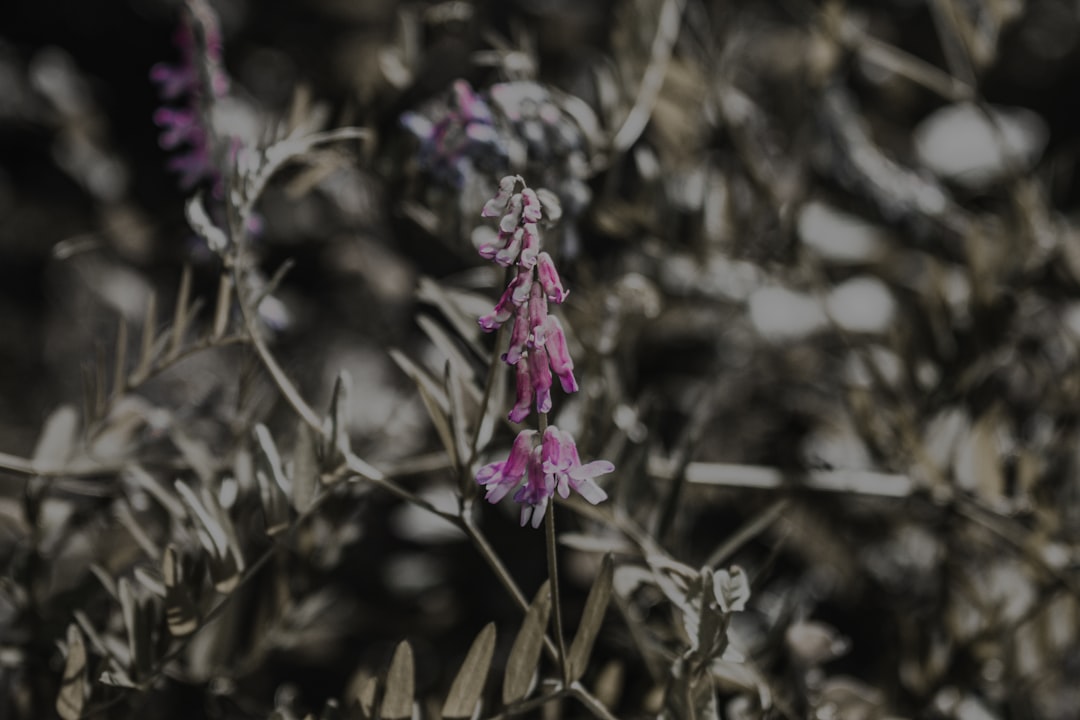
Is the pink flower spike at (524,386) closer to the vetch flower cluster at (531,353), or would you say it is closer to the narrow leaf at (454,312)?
the vetch flower cluster at (531,353)

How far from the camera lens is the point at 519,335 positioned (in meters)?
0.57

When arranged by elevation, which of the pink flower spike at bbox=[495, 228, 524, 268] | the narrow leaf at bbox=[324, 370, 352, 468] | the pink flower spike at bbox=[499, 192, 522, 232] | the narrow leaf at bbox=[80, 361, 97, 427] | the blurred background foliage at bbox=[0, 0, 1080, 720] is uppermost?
the pink flower spike at bbox=[499, 192, 522, 232]

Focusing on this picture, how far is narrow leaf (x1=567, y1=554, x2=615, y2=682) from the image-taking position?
0.62m

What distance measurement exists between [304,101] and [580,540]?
1.18ft

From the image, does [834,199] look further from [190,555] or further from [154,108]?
[154,108]

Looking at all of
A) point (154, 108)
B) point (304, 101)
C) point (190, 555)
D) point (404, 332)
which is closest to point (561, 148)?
point (304, 101)

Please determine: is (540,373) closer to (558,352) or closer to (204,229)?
(558,352)

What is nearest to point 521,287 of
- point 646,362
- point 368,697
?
point 368,697

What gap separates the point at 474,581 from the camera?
3.82ft

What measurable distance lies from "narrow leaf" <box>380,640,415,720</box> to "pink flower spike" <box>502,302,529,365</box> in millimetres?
155

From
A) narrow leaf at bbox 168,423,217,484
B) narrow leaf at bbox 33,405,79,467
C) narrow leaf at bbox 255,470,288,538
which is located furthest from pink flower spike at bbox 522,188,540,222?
narrow leaf at bbox 33,405,79,467

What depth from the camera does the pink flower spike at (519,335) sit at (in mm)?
565

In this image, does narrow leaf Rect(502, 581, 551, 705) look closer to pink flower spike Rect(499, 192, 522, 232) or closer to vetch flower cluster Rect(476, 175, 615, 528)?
vetch flower cluster Rect(476, 175, 615, 528)

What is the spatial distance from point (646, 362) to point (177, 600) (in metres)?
0.67
